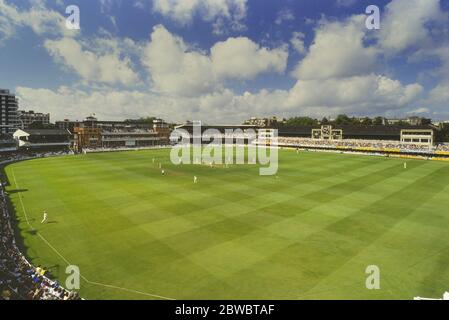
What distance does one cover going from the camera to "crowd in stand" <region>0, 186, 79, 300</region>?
15594 mm

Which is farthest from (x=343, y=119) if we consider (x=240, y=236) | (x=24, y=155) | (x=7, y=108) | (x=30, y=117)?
(x=30, y=117)

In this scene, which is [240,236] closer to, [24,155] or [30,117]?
[24,155]

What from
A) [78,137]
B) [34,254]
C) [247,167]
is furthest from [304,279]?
[78,137]

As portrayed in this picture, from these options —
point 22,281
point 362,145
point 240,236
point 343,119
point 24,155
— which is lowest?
point 22,281

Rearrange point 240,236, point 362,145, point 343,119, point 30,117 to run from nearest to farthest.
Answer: point 240,236 → point 362,145 → point 343,119 → point 30,117

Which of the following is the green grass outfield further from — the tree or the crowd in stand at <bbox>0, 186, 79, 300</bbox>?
the tree

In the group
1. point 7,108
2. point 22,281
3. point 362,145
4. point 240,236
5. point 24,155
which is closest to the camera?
point 22,281

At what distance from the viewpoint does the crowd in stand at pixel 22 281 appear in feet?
51.2

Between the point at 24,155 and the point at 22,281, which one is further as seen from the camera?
the point at 24,155

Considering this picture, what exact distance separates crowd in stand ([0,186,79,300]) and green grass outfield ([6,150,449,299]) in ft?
2.98

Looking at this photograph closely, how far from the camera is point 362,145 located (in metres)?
94.9

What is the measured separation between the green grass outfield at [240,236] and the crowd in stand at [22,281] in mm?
909

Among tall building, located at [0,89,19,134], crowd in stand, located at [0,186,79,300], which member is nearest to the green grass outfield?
crowd in stand, located at [0,186,79,300]

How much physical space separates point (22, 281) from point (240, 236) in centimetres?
1432
